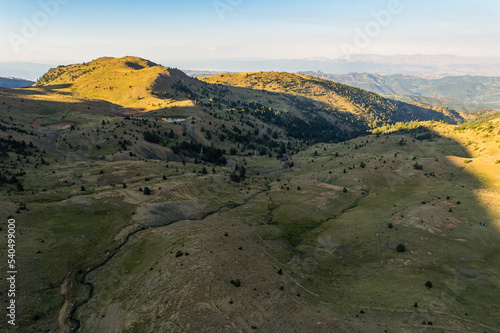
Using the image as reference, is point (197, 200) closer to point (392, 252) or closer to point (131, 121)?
point (392, 252)

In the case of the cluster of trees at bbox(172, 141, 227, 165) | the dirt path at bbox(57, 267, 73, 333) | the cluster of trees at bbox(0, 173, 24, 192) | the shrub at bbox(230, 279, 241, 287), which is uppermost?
the cluster of trees at bbox(0, 173, 24, 192)

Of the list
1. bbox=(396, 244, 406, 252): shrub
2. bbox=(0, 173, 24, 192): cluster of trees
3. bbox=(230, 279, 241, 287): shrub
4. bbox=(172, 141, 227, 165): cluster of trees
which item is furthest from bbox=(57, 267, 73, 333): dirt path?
bbox=(172, 141, 227, 165): cluster of trees

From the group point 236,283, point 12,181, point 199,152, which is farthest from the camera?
point 199,152

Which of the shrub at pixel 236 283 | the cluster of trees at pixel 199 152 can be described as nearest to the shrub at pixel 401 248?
the shrub at pixel 236 283

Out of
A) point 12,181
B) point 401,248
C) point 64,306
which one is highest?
point 12,181

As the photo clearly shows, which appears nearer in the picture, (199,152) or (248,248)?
(248,248)

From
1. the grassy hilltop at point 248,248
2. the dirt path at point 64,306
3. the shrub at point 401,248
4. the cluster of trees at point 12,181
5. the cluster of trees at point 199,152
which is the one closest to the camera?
the dirt path at point 64,306

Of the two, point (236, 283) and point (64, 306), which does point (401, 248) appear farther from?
point (64, 306)

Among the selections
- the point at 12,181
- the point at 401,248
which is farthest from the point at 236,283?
the point at 12,181

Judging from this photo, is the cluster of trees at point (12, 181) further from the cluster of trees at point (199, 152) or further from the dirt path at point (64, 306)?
the cluster of trees at point (199, 152)

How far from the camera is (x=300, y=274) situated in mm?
56719

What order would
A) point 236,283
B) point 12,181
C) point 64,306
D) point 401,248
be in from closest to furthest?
point 64,306 < point 236,283 < point 401,248 < point 12,181

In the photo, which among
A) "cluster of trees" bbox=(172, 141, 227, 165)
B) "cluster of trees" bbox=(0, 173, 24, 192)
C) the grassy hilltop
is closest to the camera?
the grassy hilltop

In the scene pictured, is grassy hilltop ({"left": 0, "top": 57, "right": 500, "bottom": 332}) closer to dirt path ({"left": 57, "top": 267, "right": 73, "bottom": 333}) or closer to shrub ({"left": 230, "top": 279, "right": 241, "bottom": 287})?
dirt path ({"left": 57, "top": 267, "right": 73, "bottom": 333})
